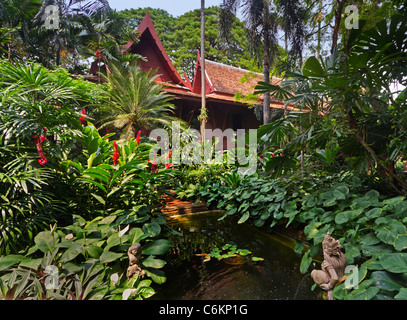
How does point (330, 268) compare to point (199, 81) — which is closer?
point (330, 268)

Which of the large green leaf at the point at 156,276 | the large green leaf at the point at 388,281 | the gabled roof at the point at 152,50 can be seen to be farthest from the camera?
→ the gabled roof at the point at 152,50

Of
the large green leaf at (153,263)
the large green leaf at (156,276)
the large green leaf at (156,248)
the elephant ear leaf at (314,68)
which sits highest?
the elephant ear leaf at (314,68)

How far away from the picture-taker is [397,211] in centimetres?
160

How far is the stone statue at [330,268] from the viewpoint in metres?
1.28

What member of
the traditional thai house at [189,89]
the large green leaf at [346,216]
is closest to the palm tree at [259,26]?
the traditional thai house at [189,89]

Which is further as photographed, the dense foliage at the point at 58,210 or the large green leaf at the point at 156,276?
the large green leaf at the point at 156,276

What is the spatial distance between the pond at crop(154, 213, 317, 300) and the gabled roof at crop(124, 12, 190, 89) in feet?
28.4

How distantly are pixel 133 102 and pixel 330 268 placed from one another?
7.04 metres

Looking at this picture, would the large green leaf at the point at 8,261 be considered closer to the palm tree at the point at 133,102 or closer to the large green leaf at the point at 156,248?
the large green leaf at the point at 156,248

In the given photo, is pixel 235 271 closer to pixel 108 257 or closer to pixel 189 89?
pixel 108 257

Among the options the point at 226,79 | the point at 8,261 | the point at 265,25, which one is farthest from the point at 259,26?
the point at 8,261

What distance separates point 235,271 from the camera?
6.65 feet

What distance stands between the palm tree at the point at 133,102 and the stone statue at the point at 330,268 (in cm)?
641
